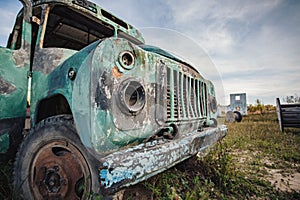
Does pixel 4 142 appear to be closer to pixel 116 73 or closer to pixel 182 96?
pixel 116 73

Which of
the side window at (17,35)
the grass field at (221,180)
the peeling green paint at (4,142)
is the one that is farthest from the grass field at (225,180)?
the side window at (17,35)

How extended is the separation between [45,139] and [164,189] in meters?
1.30

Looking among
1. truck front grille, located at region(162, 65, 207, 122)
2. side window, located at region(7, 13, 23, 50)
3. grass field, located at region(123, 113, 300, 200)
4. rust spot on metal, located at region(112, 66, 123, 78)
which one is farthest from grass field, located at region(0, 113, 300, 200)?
side window, located at region(7, 13, 23, 50)

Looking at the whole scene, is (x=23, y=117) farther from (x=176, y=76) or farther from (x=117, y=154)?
(x=176, y=76)

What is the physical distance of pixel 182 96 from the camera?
1937 millimetres

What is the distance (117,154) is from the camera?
3.65ft

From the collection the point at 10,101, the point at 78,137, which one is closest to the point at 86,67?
the point at 78,137

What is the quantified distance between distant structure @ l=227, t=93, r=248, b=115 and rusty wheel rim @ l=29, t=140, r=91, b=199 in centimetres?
1810

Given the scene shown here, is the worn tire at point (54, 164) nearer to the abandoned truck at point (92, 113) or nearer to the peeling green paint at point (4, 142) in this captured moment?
the abandoned truck at point (92, 113)

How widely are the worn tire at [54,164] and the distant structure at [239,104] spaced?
59.4 feet

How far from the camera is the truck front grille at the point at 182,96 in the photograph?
1.75 m

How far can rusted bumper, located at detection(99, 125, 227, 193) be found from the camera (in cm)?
100

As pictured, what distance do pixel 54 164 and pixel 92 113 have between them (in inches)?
26.6

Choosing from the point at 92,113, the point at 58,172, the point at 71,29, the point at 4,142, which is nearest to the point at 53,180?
the point at 58,172
